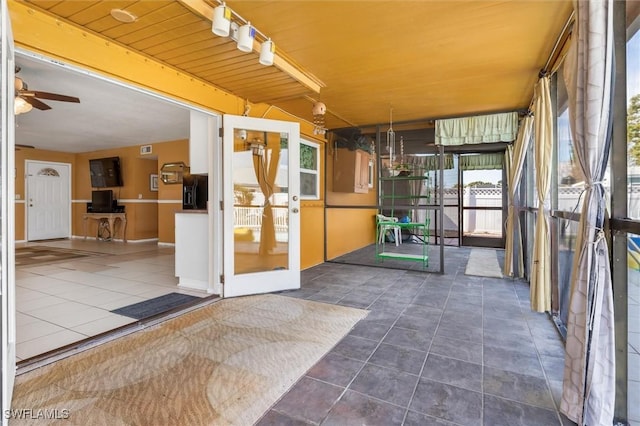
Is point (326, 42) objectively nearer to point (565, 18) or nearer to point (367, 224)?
point (565, 18)

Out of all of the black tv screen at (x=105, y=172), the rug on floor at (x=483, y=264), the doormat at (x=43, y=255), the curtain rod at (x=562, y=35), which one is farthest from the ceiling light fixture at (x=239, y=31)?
the black tv screen at (x=105, y=172)

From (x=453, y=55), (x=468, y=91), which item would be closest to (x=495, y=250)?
(x=468, y=91)

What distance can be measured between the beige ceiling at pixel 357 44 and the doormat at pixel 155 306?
229cm

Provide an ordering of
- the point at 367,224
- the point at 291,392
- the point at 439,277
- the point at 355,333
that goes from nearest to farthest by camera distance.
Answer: the point at 291,392, the point at 355,333, the point at 439,277, the point at 367,224

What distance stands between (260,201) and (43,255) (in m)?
5.17

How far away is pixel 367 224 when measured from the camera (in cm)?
758

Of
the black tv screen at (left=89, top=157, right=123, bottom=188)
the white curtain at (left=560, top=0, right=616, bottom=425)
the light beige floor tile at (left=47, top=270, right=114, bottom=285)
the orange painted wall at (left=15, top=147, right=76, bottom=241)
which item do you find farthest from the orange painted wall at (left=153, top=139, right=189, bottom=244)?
the white curtain at (left=560, top=0, right=616, bottom=425)

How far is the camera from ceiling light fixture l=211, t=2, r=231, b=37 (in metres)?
1.95

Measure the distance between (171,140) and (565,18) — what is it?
7.05m

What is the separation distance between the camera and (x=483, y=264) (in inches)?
203

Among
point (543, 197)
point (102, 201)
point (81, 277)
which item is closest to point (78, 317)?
point (81, 277)

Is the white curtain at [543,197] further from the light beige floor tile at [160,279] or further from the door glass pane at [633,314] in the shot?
the light beige floor tile at [160,279]

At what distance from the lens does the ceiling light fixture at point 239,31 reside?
6.41ft

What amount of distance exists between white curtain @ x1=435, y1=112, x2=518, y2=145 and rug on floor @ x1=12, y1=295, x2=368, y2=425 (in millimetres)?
3264
